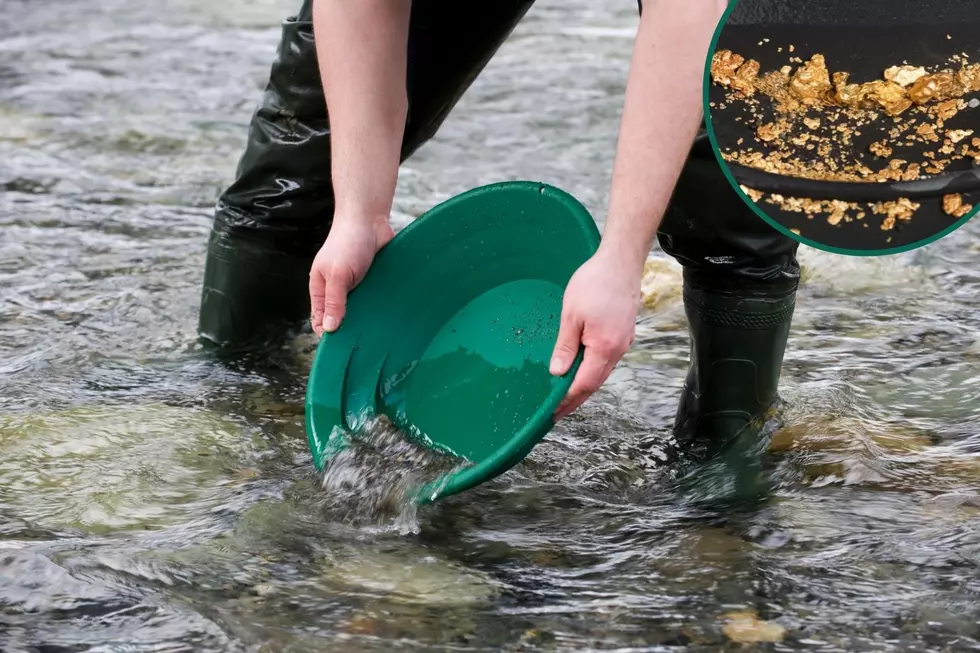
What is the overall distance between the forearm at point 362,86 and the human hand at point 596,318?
1.80 feet

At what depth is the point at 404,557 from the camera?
1975mm

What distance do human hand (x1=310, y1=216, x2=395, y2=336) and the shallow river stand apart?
311 mm

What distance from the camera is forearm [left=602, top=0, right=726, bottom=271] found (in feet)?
5.70

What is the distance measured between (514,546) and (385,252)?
614 millimetres

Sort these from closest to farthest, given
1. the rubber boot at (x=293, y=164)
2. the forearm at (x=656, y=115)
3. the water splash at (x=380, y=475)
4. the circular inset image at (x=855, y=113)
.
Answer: the circular inset image at (x=855, y=113), the forearm at (x=656, y=115), the water splash at (x=380, y=475), the rubber boot at (x=293, y=164)

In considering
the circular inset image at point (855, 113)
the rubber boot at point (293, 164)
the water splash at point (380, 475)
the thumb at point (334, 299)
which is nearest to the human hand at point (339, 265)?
the thumb at point (334, 299)

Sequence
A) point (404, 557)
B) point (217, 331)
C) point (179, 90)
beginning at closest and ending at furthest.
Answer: point (404, 557), point (217, 331), point (179, 90)

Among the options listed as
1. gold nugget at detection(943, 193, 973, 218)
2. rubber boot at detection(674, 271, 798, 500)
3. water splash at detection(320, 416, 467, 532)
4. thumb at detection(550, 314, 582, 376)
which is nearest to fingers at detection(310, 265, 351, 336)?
water splash at detection(320, 416, 467, 532)

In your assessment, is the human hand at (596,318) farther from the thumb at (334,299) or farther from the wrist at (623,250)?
the thumb at (334,299)

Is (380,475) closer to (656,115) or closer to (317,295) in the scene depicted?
(317,295)

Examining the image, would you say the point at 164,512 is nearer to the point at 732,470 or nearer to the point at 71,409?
the point at 71,409

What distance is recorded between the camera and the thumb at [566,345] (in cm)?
180

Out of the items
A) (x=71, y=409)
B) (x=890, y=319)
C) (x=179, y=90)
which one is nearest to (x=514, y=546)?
(x=71, y=409)

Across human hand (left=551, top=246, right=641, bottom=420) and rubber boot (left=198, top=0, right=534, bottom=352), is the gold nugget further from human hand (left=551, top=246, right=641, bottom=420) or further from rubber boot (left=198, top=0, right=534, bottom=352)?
rubber boot (left=198, top=0, right=534, bottom=352)
